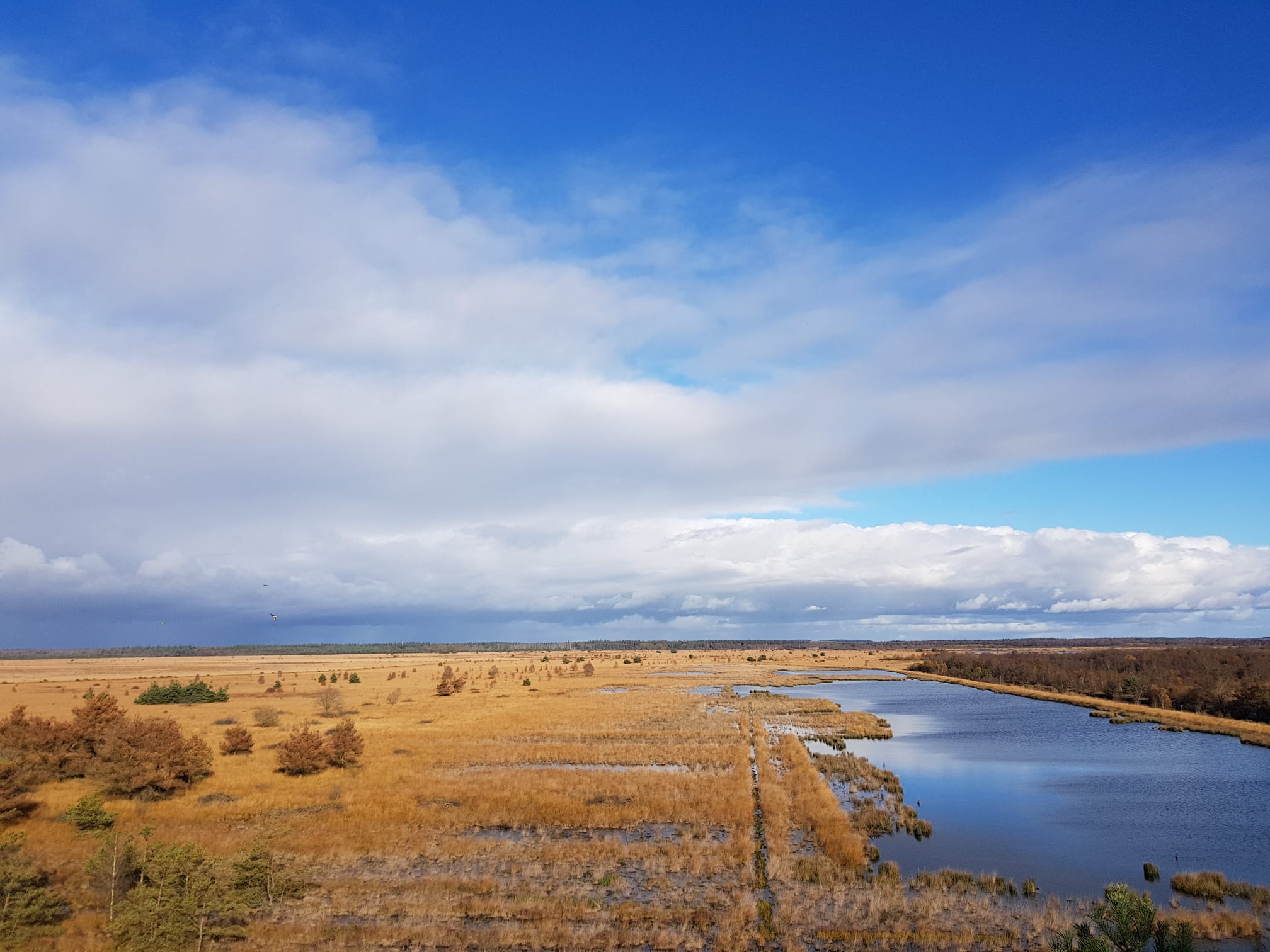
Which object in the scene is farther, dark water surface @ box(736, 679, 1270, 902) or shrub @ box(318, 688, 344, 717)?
shrub @ box(318, 688, 344, 717)

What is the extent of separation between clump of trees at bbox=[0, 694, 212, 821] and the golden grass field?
2.92 feet

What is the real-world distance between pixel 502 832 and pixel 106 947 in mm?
12629

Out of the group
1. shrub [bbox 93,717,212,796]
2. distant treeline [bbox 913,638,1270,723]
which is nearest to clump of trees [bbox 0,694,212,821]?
shrub [bbox 93,717,212,796]

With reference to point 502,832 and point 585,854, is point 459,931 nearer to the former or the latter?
point 585,854

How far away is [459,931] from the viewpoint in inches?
693

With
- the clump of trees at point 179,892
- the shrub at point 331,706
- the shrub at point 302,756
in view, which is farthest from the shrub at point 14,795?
the shrub at point 331,706

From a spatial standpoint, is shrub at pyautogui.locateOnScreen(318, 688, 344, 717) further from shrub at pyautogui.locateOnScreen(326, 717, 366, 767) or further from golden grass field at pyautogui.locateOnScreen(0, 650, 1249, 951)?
shrub at pyautogui.locateOnScreen(326, 717, 366, 767)

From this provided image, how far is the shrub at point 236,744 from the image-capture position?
129 ft

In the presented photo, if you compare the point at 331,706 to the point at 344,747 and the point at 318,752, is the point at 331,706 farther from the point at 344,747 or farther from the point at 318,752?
the point at 318,752

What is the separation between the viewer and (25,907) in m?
17.0

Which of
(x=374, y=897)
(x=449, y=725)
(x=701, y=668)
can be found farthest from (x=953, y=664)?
(x=374, y=897)

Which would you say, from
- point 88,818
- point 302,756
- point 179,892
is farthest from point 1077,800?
point 88,818

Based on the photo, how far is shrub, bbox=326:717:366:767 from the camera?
120 feet

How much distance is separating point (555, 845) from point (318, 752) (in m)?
17.0
